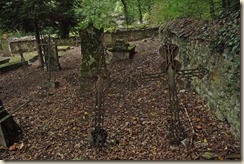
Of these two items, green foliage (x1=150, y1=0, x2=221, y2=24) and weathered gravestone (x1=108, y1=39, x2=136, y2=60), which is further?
weathered gravestone (x1=108, y1=39, x2=136, y2=60)

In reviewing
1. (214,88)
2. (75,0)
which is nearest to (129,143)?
(214,88)

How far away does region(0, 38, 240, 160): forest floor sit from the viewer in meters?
3.89

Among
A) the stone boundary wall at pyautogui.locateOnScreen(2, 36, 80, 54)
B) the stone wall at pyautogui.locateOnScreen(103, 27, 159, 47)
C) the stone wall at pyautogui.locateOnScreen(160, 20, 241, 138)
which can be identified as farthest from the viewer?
the stone boundary wall at pyautogui.locateOnScreen(2, 36, 80, 54)

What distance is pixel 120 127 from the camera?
4.89 metres

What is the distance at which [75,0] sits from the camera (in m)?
10.5

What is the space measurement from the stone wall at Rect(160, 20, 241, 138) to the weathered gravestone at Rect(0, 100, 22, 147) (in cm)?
407

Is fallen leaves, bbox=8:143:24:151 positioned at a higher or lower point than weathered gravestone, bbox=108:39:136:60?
lower

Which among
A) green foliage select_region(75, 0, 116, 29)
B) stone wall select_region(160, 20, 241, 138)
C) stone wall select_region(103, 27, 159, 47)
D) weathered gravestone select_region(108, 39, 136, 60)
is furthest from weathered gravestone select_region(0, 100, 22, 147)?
stone wall select_region(103, 27, 159, 47)

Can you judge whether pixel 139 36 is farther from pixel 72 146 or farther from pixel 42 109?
pixel 72 146

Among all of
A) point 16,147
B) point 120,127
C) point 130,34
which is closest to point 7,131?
point 16,147

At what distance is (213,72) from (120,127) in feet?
7.15

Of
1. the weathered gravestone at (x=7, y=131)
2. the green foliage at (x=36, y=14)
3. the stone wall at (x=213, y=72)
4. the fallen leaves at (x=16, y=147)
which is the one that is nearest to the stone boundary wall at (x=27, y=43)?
the green foliage at (x=36, y=14)

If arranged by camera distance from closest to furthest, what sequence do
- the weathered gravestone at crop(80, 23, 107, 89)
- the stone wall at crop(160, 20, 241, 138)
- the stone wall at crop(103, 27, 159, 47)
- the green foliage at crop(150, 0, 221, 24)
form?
the stone wall at crop(160, 20, 241, 138), the weathered gravestone at crop(80, 23, 107, 89), the green foliage at crop(150, 0, 221, 24), the stone wall at crop(103, 27, 159, 47)

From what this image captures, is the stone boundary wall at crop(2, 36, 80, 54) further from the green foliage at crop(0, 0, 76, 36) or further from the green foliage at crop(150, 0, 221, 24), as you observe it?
the green foliage at crop(150, 0, 221, 24)
